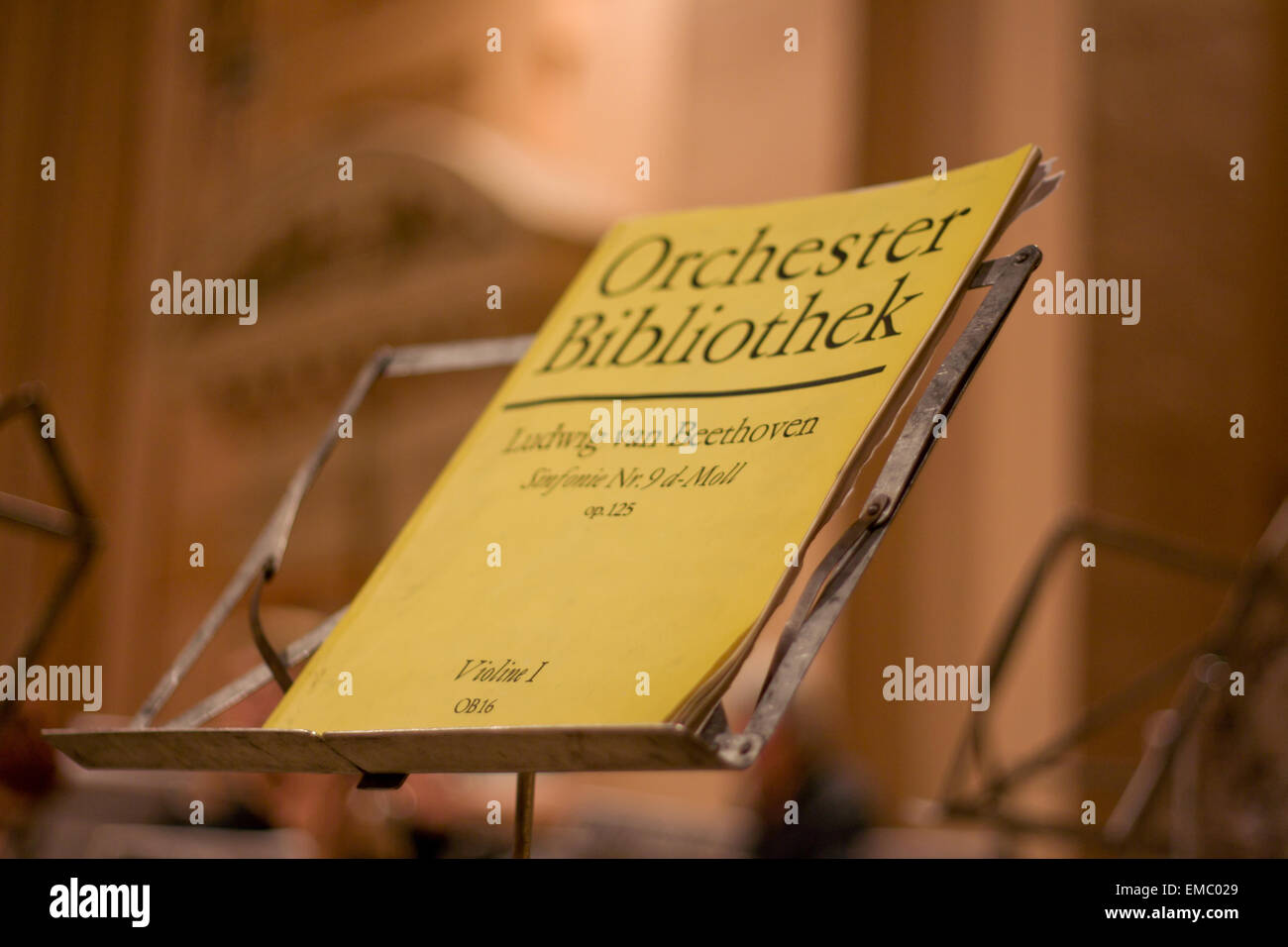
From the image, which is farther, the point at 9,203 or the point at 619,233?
the point at 9,203

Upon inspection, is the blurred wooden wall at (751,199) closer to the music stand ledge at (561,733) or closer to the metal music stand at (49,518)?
the metal music stand at (49,518)

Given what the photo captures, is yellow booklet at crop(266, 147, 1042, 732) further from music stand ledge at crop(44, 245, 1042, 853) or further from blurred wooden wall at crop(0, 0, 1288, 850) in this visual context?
blurred wooden wall at crop(0, 0, 1288, 850)

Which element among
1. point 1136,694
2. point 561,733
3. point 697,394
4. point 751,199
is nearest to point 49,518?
point 697,394

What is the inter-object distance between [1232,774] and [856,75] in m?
2.23

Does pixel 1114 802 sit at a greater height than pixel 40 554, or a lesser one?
lesser

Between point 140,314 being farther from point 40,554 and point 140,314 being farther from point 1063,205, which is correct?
point 1063,205

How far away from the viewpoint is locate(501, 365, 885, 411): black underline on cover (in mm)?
564

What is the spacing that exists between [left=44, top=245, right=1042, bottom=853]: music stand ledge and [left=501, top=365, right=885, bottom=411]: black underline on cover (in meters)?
0.04

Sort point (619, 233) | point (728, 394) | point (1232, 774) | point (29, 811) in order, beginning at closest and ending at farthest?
point (728, 394) → point (619, 233) → point (1232, 774) → point (29, 811)

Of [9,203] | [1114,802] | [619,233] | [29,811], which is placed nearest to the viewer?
[619,233]

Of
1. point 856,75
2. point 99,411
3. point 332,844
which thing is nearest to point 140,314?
point 99,411

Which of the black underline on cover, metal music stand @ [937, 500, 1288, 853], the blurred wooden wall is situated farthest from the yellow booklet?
the blurred wooden wall

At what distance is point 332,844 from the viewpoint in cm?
205

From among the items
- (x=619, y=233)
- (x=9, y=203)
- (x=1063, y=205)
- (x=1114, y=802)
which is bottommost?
(x=1114, y=802)
